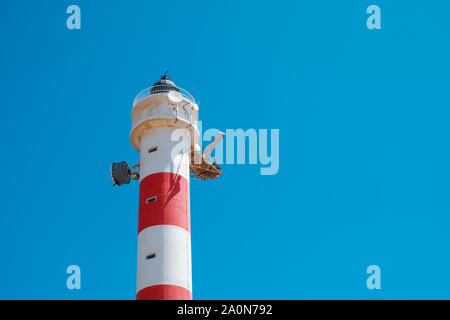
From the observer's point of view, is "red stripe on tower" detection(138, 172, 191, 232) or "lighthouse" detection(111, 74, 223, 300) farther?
"red stripe on tower" detection(138, 172, 191, 232)

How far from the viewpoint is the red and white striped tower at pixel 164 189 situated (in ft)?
139

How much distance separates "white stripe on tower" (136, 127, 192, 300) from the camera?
138 feet

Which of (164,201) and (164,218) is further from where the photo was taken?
(164,201)

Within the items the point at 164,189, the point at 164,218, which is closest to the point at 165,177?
the point at 164,189

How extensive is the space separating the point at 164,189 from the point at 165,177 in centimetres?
96

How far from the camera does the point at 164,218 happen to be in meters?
44.2

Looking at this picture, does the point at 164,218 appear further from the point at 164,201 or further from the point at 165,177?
the point at 165,177

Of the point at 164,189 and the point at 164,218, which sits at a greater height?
the point at 164,189

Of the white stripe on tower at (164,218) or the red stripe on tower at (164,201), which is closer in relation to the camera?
the white stripe on tower at (164,218)

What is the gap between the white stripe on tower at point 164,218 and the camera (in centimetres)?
4212

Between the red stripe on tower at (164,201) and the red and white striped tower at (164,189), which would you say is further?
the red stripe on tower at (164,201)

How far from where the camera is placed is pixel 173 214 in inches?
1757

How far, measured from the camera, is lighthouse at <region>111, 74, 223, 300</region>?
42.4 metres
